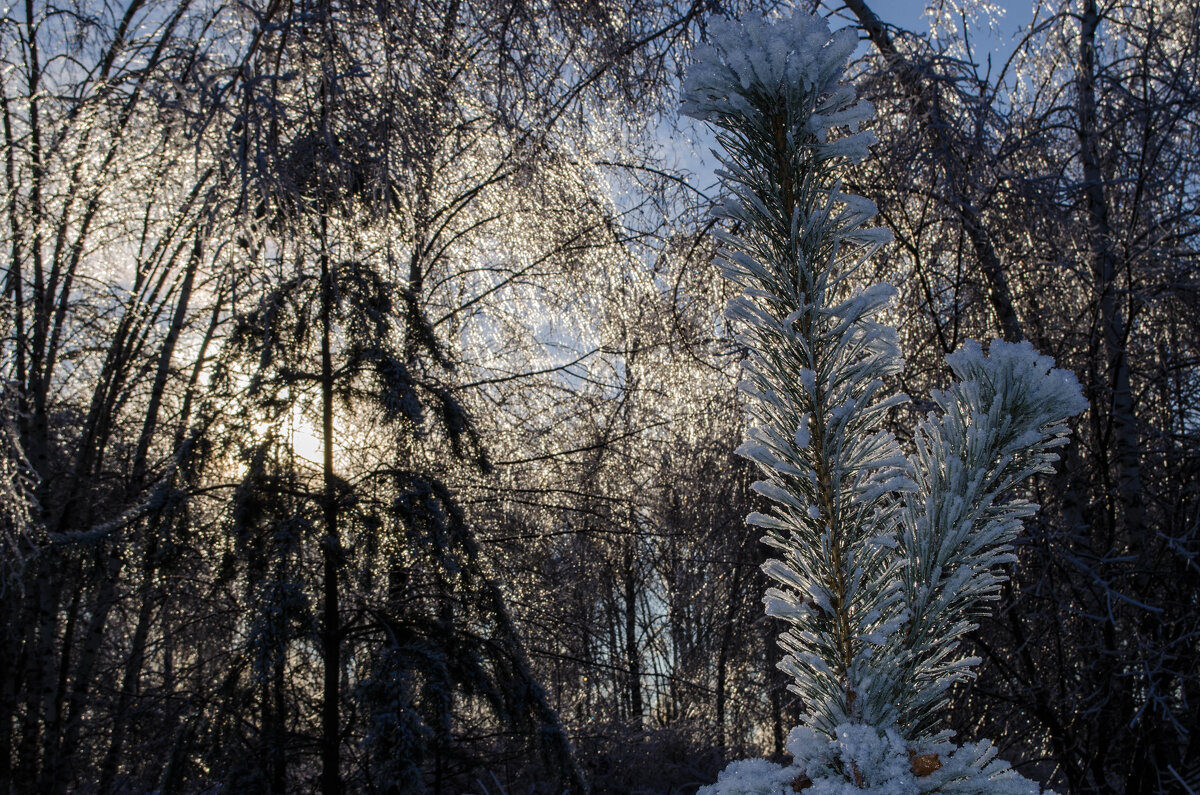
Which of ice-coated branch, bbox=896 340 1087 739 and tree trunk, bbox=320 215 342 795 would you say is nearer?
ice-coated branch, bbox=896 340 1087 739

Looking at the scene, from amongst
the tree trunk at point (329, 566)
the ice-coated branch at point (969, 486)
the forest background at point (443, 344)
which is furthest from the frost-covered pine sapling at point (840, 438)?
the tree trunk at point (329, 566)

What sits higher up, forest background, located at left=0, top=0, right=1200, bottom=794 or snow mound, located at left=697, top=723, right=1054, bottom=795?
forest background, located at left=0, top=0, right=1200, bottom=794

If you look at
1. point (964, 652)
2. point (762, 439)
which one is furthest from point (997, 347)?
point (964, 652)

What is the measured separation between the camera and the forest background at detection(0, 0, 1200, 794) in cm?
233

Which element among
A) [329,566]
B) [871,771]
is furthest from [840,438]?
[329,566]

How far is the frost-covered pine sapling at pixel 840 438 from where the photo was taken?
67cm

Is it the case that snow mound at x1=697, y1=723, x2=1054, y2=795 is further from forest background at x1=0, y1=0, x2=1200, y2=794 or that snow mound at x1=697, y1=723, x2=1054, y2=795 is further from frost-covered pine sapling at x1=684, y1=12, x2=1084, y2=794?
forest background at x1=0, y1=0, x2=1200, y2=794

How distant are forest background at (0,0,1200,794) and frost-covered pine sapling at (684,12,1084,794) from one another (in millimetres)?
1581

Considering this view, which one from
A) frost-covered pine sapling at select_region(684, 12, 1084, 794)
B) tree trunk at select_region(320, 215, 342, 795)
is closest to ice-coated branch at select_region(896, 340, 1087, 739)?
frost-covered pine sapling at select_region(684, 12, 1084, 794)

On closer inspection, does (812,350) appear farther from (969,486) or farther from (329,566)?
(329,566)

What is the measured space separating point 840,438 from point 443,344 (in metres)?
3.04

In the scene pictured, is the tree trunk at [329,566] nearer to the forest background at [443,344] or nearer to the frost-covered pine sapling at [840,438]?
the forest background at [443,344]

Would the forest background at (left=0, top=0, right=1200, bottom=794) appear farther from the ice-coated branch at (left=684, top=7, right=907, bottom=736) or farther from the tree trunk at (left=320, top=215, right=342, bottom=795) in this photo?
the ice-coated branch at (left=684, top=7, right=907, bottom=736)

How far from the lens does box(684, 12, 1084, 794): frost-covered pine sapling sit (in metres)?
0.67
